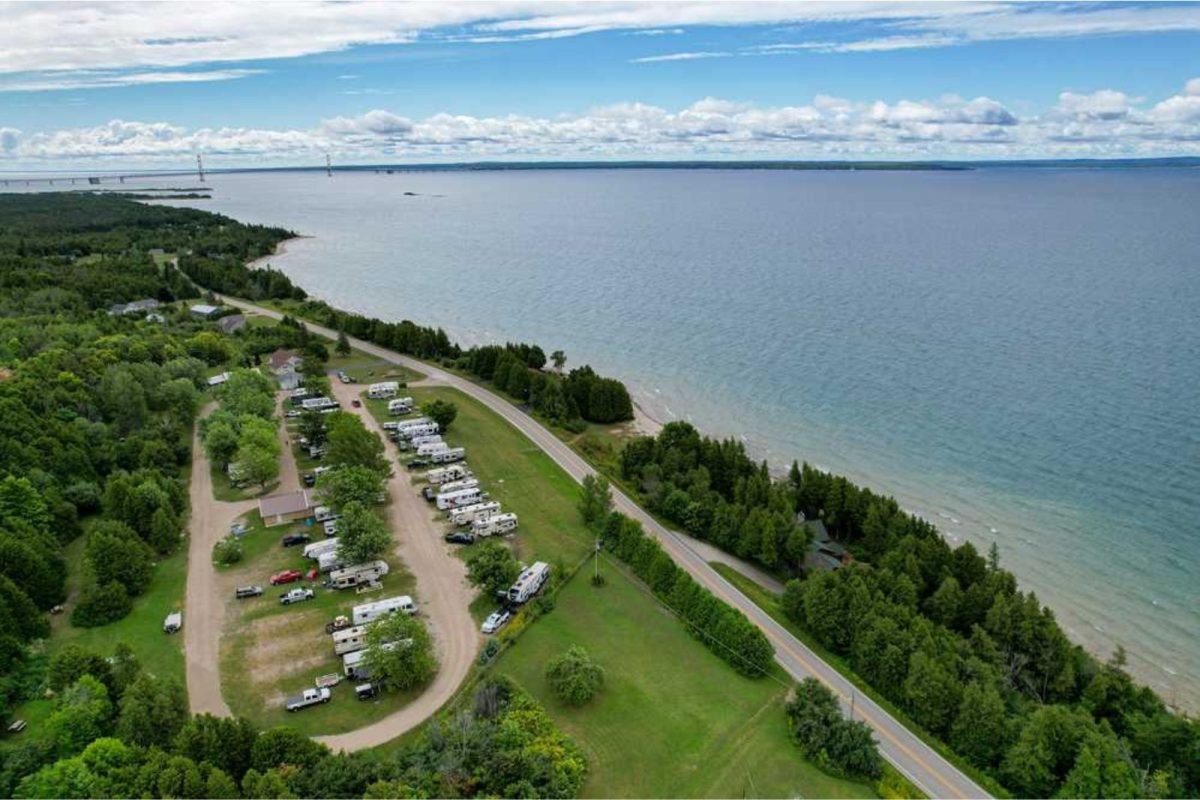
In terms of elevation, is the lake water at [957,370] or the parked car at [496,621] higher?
the parked car at [496,621]

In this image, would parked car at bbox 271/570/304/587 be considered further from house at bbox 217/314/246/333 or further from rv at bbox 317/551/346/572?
house at bbox 217/314/246/333

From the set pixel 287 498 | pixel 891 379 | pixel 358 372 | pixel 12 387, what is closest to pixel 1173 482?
pixel 891 379

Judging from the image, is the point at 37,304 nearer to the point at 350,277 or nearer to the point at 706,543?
the point at 350,277

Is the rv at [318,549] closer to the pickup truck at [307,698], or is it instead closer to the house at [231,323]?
the pickup truck at [307,698]

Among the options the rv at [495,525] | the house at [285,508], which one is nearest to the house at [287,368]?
the house at [285,508]

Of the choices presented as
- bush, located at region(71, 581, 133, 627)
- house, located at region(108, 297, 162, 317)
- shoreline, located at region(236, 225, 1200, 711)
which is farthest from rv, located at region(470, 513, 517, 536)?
house, located at region(108, 297, 162, 317)
